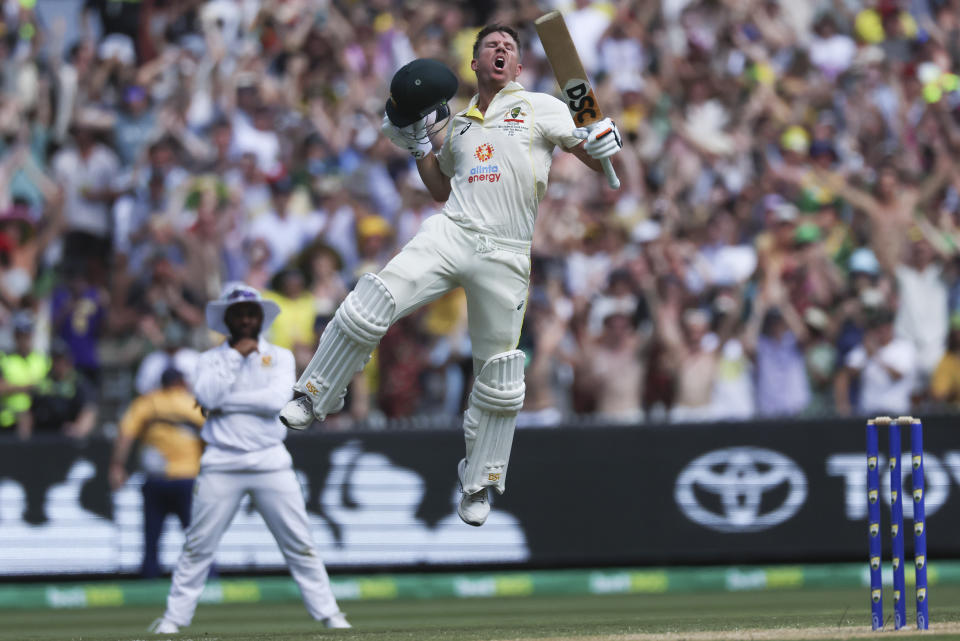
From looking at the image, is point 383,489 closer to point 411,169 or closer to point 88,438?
point 88,438

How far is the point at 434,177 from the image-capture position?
30.0 ft

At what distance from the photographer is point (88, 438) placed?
1407 cm

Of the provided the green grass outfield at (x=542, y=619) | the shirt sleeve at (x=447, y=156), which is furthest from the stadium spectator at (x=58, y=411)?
the shirt sleeve at (x=447, y=156)

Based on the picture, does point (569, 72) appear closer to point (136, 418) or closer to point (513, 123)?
point (513, 123)

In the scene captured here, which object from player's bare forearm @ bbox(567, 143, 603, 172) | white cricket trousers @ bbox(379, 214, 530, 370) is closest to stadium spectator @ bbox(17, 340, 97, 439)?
white cricket trousers @ bbox(379, 214, 530, 370)

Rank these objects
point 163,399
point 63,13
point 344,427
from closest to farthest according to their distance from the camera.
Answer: point 163,399 → point 344,427 → point 63,13

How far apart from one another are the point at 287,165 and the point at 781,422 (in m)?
5.67

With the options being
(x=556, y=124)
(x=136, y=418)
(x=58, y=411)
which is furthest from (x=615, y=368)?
(x=556, y=124)

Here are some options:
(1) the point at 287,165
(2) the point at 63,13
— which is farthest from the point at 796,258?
(2) the point at 63,13

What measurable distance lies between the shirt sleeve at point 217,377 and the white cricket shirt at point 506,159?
3.01 m

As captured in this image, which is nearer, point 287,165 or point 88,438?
point 88,438

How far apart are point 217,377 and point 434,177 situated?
114 inches

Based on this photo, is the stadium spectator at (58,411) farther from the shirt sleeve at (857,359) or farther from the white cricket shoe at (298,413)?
the shirt sleeve at (857,359)

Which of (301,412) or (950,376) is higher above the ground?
(950,376)
